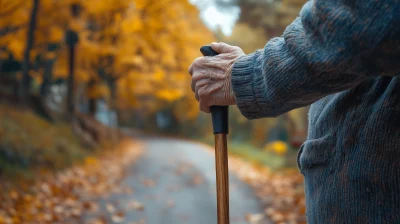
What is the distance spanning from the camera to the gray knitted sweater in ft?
3.64

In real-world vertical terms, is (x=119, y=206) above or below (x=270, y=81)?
above

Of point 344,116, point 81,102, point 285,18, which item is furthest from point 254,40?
point 81,102

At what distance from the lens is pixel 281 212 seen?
6.73m

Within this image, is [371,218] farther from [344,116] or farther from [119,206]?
[119,206]

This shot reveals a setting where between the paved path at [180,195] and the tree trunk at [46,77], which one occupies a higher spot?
the tree trunk at [46,77]

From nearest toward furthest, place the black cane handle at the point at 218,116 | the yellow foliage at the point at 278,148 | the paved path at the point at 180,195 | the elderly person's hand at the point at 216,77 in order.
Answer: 1. the elderly person's hand at the point at 216,77
2. the black cane handle at the point at 218,116
3. the paved path at the point at 180,195
4. the yellow foliage at the point at 278,148

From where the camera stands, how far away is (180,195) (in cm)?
847

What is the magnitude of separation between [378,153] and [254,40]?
26.8 ft

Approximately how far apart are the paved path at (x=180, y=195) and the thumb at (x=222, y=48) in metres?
4.94

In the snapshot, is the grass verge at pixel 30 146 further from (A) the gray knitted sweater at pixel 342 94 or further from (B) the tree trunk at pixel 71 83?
(A) the gray knitted sweater at pixel 342 94

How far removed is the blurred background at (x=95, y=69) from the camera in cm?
796

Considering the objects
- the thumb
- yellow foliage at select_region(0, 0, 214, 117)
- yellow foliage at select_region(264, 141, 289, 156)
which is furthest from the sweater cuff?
yellow foliage at select_region(264, 141, 289, 156)

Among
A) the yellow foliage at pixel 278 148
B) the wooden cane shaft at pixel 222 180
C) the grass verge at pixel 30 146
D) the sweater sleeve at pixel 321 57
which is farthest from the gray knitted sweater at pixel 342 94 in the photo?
the yellow foliage at pixel 278 148

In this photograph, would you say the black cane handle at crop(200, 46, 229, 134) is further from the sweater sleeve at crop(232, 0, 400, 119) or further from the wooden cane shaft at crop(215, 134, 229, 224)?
the sweater sleeve at crop(232, 0, 400, 119)
